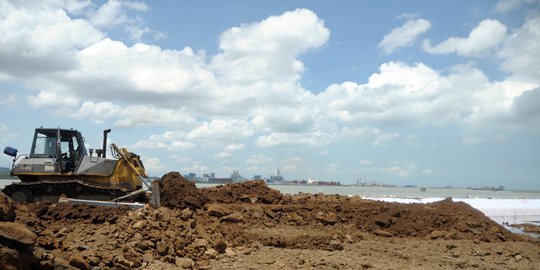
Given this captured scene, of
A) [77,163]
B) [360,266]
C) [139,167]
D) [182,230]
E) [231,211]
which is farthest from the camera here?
[139,167]

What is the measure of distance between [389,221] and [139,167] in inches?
342

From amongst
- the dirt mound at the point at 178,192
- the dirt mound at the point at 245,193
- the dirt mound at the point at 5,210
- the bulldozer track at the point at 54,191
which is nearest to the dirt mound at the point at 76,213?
the dirt mound at the point at 178,192

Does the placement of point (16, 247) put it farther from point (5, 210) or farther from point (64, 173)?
point (64, 173)

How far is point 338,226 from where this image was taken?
47.9 feet

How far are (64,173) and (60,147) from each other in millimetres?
833

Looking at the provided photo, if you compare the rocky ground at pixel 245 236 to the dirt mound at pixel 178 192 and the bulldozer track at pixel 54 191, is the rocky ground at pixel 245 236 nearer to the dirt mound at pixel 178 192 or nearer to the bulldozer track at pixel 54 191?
the dirt mound at pixel 178 192

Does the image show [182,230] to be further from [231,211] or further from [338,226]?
[338,226]

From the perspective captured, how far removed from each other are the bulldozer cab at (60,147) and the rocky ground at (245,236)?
2989 mm

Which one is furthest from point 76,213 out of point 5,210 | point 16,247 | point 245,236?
point 16,247

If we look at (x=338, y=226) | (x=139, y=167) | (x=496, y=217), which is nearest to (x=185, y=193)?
(x=139, y=167)

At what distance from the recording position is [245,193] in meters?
17.4

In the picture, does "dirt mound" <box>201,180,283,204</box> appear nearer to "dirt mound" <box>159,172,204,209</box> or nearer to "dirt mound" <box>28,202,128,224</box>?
"dirt mound" <box>159,172,204,209</box>

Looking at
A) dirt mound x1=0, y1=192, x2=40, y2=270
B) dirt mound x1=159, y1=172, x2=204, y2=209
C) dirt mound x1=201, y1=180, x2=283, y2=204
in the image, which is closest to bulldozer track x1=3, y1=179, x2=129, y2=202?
dirt mound x1=159, y1=172, x2=204, y2=209

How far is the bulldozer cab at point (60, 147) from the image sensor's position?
1495 cm
